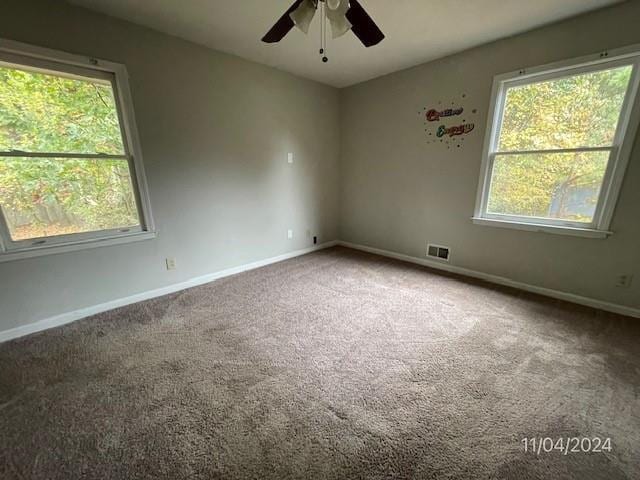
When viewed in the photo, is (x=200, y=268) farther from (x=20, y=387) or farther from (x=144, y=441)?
(x=144, y=441)

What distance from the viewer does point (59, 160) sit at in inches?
81.7

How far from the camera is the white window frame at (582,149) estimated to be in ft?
6.69

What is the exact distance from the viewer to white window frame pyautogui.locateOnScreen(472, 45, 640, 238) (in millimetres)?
2039

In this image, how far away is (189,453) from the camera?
1.16 m

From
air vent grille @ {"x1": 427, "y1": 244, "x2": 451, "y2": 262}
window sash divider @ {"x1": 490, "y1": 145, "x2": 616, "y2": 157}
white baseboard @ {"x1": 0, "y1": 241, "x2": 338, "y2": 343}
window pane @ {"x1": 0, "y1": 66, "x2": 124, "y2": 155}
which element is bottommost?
white baseboard @ {"x1": 0, "y1": 241, "x2": 338, "y2": 343}

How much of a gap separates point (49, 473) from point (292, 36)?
129 inches

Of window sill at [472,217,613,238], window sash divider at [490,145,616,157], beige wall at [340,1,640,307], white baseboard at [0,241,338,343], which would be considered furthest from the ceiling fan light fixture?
white baseboard at [0,241,338,343]

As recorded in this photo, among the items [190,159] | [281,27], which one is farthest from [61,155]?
[281,27]

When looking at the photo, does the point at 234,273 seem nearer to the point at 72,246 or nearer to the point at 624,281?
the point at 72,246

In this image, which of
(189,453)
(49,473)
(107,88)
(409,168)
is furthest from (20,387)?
(409,168)

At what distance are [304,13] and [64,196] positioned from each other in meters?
2.31

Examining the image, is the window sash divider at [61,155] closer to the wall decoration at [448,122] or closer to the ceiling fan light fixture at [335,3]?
the ceiling fan light fixture at [335,3]

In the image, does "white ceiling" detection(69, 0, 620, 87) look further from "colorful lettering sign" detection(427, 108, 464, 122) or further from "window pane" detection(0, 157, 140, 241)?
"window pane" detection(0, 157, 140, 241)

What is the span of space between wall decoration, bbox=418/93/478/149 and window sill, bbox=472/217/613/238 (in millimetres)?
914
